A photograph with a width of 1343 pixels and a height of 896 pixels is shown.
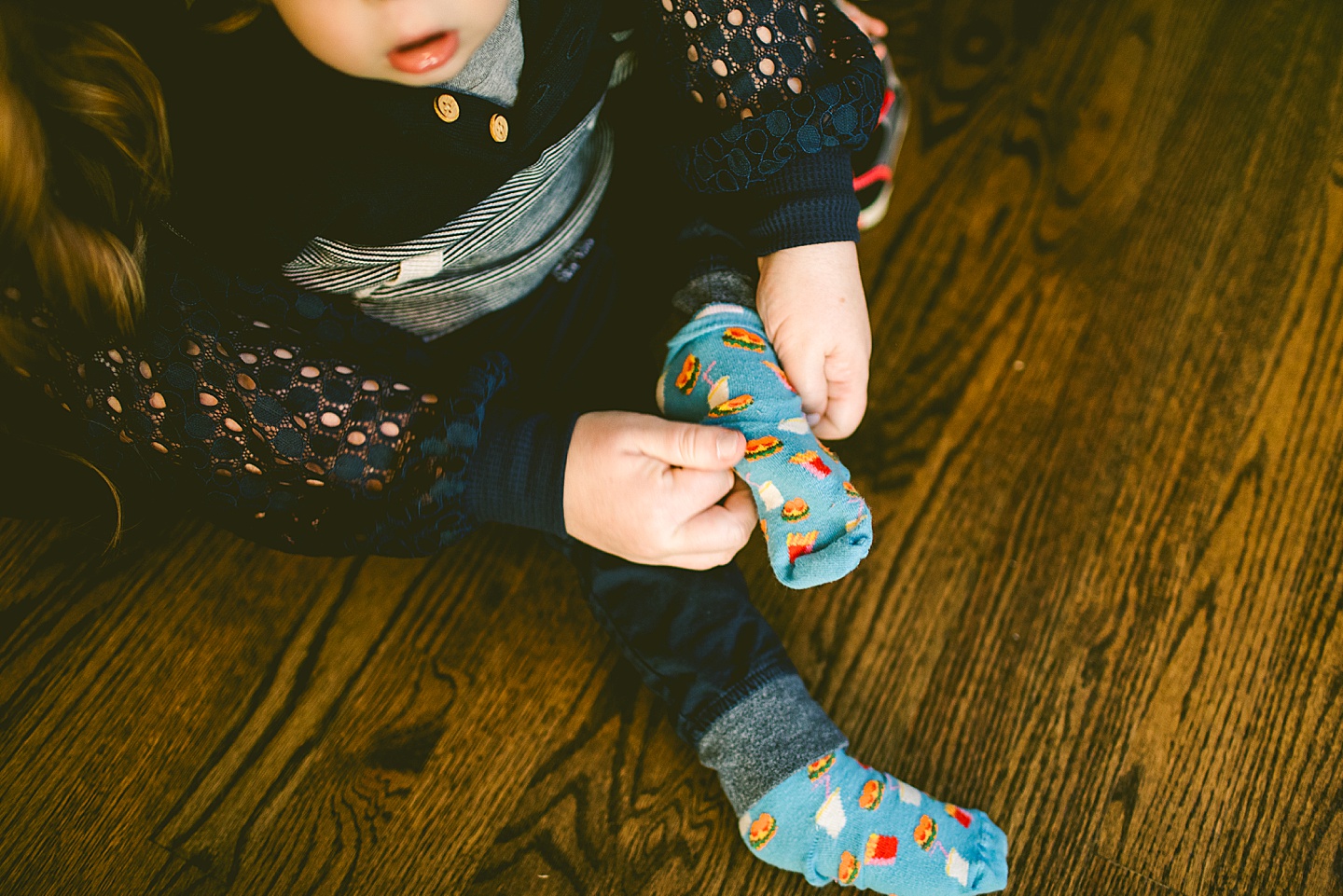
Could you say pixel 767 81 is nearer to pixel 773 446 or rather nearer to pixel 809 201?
pixel 809 201

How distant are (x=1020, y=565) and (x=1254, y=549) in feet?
0.58

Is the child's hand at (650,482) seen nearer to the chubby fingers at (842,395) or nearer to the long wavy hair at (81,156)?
the chubby fingers at (842,395)

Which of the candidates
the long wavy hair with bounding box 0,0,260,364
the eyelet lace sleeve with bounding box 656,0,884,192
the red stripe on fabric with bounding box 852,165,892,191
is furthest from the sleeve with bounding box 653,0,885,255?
the long wavy hair with bounding box 0,0,260,364

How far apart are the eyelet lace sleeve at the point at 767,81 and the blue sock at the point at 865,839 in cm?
41

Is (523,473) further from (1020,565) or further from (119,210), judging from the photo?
(1020,565)

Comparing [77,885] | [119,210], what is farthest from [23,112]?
[77,885]

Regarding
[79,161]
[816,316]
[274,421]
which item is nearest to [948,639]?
[816,316]

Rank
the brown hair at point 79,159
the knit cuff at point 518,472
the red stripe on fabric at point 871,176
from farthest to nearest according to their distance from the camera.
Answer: the red stripe on fabric at point 871,176 → the knit cuff at point 518,472 → the brown hair at point 79,159

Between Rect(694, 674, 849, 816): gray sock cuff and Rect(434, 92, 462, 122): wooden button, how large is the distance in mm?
406

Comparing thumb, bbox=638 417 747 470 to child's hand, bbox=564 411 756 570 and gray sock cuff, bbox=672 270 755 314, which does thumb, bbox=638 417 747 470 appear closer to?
child's hand, bbox=564 411 756 570

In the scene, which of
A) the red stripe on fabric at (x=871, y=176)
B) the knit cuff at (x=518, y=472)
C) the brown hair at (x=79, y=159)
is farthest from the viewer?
the red stripe on fabric at (x=871, y=176)

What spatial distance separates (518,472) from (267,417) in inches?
5.9

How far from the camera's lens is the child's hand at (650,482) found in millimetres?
470

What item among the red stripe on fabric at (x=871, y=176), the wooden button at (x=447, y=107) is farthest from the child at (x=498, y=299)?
the red stripe on fabric at (x=871, y=176)
